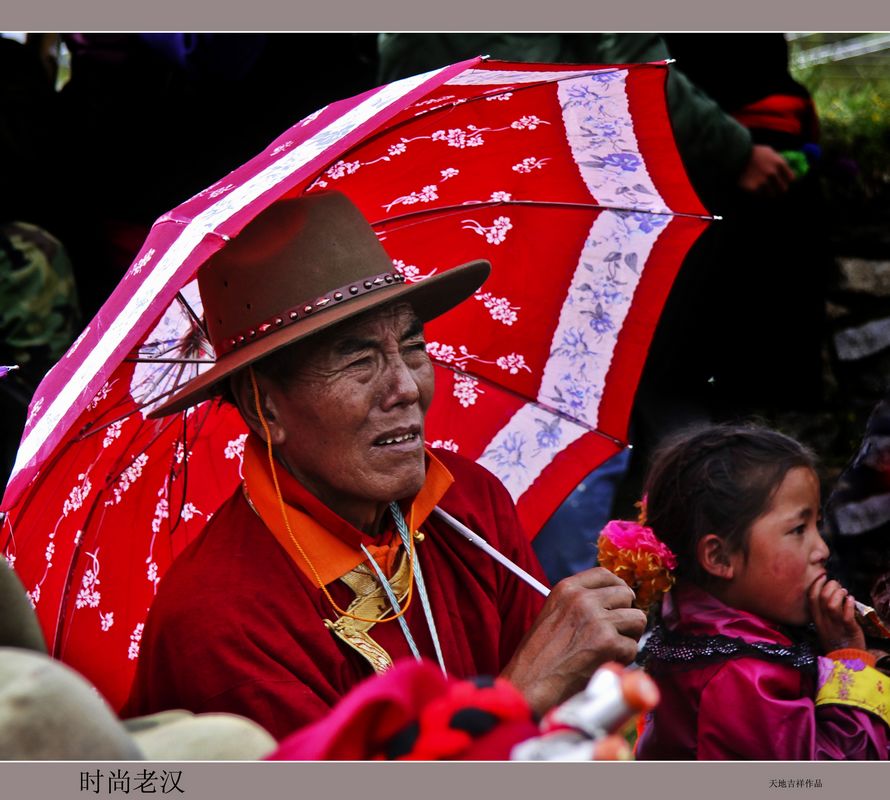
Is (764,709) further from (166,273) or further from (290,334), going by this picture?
(166,273)

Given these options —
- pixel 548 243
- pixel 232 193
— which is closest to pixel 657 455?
pixel 548 243

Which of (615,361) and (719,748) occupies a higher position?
(615,361)

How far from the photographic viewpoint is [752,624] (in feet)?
8.70

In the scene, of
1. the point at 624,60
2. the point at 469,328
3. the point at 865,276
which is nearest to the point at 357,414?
the point at 469,328

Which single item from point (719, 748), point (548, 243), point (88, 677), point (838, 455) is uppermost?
point (548, 243)

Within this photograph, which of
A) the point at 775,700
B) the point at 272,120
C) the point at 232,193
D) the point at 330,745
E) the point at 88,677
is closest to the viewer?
the point at 330,745

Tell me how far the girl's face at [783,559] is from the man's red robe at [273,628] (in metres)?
0.46

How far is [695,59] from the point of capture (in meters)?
4.42

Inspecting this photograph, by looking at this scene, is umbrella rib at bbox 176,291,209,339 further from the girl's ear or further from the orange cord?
the girl's ear

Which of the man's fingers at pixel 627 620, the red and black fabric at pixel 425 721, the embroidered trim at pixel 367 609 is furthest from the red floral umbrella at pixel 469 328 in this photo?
the red and black fabric at pixel 425 721

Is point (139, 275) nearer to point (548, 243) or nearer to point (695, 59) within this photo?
point (548, 243)

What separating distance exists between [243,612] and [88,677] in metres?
0.63

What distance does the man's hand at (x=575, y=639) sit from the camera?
2400 millimetres

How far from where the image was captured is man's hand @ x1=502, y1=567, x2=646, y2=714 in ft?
7.88
